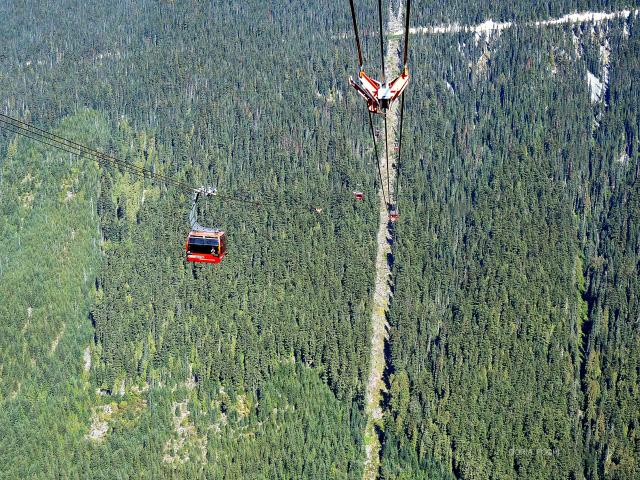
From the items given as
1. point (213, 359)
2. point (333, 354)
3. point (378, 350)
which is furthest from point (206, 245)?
point (378, 350)

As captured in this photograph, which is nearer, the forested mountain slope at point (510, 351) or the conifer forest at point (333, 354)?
the conifer forest at point (333, 354)

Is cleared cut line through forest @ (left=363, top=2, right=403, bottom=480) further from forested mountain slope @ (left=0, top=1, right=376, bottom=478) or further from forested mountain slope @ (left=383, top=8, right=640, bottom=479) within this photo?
forested mountain slope @ (left=383, top=8, right=640, bottom=479)

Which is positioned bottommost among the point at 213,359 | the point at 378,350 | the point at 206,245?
the point at 213,359

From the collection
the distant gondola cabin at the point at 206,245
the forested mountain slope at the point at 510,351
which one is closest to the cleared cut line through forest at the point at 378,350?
the forested mountain slope at the point at 510,351

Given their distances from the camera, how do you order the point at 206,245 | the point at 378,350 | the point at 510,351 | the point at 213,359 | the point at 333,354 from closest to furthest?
the point at 206,245 → the point at 333,354 → the point at 510,351 → the point at 213,359 → the point at 378,350

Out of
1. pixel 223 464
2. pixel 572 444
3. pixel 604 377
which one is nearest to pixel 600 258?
pixel 604 377

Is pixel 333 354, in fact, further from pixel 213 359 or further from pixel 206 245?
pixel 206 245

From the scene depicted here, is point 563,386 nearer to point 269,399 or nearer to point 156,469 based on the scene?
point 269,399

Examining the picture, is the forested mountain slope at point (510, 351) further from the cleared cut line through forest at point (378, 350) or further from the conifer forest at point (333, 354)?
the cleared cut line through forest at point (378, 350)

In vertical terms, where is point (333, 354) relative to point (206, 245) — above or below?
below
